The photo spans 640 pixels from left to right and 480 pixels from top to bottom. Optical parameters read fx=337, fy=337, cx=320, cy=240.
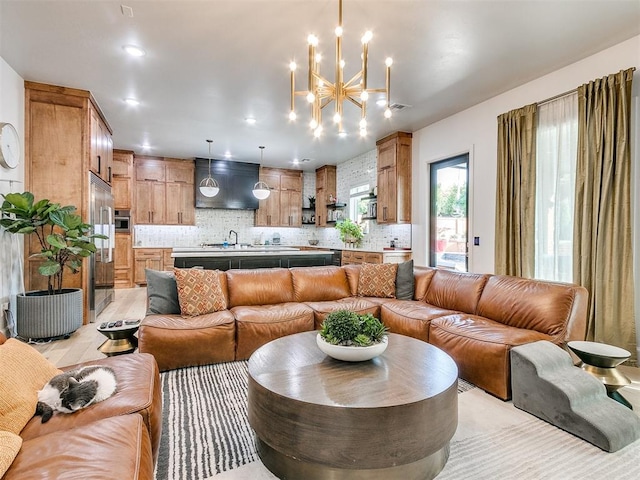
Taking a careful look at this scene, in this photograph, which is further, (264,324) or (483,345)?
(264,324)

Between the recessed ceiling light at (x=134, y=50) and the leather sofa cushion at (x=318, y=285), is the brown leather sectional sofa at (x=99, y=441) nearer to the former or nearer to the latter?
the leather sofa cushion at (x=318, y=285)

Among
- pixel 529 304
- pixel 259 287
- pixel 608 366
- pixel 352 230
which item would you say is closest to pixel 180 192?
pixel 352 230

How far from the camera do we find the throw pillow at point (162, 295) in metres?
3.23

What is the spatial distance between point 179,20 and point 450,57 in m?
2.53

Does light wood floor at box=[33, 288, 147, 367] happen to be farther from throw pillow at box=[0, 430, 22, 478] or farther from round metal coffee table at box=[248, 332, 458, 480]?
round metal coffee table at box=[248, 332, 458, 480]

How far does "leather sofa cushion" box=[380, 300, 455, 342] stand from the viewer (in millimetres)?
3092

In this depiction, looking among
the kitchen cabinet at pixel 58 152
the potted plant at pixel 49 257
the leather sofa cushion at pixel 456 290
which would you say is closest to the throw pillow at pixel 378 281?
the leather sofa cushion at pixel 456 290

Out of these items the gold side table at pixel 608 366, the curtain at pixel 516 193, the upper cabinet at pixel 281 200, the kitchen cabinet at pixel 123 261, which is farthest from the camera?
the upper cabinet at pixel 281 200

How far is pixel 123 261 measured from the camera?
711 centimetres

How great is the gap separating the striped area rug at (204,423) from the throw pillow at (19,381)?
0.67m

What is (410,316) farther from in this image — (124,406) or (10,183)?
(10,183)

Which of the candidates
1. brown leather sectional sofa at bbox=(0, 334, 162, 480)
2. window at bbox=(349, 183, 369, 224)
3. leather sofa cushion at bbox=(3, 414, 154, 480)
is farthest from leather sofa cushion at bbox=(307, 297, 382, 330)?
window at bbox=(349, 183, 369, 224)

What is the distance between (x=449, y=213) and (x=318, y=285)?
101 inches

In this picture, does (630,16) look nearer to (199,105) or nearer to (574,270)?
(574,270)
